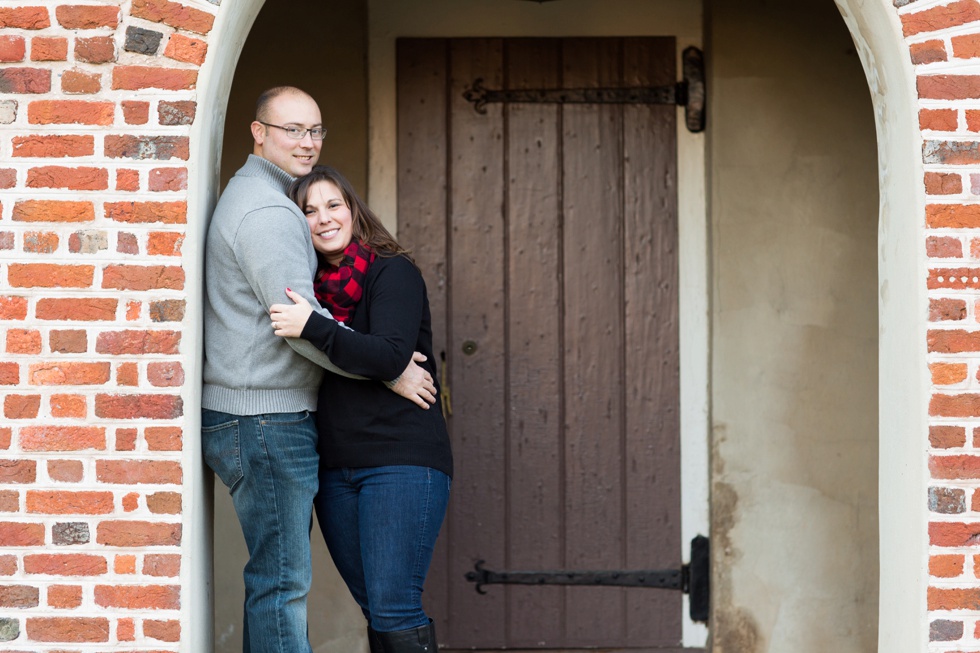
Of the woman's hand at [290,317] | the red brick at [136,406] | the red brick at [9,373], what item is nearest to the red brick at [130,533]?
the red brick at [136,406]

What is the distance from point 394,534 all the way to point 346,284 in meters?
0.65

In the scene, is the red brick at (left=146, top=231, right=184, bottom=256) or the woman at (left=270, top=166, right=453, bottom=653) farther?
the woman at (left=270, top=166, right=453, bottom=653)

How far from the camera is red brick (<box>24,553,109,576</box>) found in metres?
2.55

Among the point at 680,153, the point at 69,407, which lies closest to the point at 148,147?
the point at 69,407

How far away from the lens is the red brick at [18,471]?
2.54m

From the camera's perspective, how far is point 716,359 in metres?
3.80

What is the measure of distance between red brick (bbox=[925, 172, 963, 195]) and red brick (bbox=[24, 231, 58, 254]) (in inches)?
85.2

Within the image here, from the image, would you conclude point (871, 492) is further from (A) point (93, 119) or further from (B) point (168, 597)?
(A) point (93, 119)

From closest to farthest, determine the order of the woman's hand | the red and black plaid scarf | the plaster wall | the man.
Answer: the woman's hand, the man, the red and black plaid scarf, the plaster wall

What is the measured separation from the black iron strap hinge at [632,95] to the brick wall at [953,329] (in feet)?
3.98

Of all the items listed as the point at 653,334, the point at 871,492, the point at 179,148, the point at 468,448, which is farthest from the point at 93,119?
the point at 871,492

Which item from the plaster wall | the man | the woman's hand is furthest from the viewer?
the plaster wall

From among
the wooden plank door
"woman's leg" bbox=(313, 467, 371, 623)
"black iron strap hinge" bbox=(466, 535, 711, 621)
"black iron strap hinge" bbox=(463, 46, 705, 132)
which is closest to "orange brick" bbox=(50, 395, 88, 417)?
"woman's leg" bbox=(313, 467, 371, 623)

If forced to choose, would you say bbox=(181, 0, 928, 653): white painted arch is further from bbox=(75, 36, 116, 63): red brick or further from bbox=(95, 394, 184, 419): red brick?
bbox=(75, 36, 116, 63): red brick
